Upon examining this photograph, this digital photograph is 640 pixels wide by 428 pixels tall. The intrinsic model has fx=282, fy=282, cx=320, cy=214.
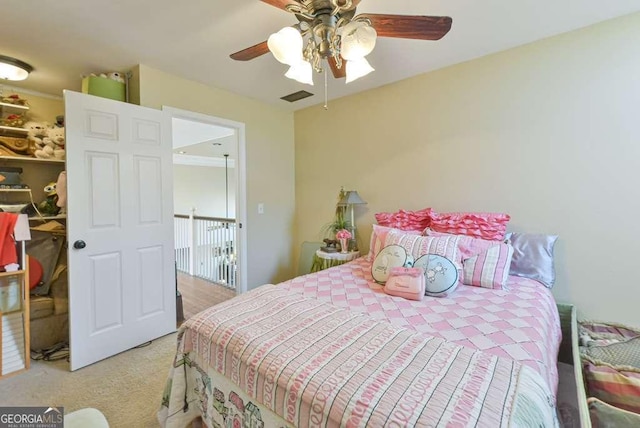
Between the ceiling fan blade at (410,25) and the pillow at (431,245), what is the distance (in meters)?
1.23

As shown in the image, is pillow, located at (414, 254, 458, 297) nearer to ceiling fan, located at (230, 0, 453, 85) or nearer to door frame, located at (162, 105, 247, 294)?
ceiling fan, located at (230, 0, 453, 85)

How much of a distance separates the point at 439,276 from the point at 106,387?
7.50 ft

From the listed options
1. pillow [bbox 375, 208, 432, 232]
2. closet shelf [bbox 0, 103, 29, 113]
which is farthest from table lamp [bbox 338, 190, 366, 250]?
closet shelf [bbox 0, 103, 29, 113]

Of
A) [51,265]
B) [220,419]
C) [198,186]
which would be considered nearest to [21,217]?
[51,265]

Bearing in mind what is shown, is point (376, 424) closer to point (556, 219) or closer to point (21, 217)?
point (556, 219)

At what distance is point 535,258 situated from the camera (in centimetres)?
195

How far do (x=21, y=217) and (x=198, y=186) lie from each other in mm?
6018

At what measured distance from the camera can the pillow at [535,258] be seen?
192 centimetres

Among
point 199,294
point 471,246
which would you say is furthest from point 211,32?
point 199,294

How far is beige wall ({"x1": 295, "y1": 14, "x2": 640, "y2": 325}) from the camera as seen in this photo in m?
1.81

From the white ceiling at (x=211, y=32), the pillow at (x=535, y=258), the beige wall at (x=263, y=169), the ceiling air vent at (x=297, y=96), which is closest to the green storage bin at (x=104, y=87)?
the white ceiling at (x=211, y=32)

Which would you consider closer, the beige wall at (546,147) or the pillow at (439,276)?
the pillow at (439,276)

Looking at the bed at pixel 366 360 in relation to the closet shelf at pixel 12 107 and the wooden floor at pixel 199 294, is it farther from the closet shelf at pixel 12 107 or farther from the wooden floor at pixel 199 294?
the closet shelf at pixel 12 107

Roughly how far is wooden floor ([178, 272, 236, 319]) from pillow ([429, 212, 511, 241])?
2694 mm
